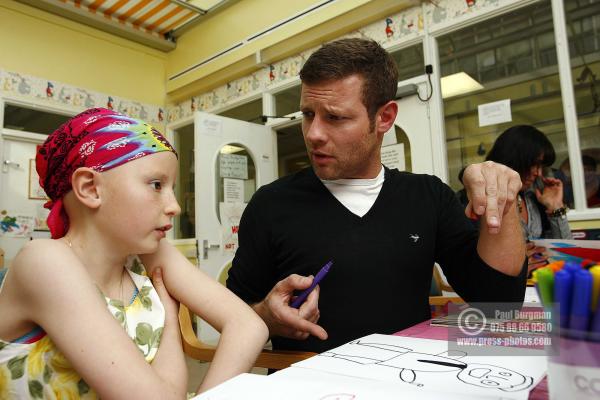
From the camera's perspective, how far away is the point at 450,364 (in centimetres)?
57

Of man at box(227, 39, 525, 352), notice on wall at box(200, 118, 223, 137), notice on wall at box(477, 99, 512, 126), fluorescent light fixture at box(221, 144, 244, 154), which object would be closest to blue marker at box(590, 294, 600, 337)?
man at box(227, 39, 525, 352)

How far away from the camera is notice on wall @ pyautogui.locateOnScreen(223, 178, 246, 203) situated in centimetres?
420

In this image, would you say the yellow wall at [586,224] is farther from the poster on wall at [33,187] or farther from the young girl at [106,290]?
the poster on wall at [33,187]

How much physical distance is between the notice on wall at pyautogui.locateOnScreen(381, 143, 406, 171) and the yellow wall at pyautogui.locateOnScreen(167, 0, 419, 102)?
1180mm

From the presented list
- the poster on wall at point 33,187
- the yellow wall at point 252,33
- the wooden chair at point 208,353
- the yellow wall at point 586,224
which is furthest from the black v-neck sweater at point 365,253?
the poster on wall at point 33,187

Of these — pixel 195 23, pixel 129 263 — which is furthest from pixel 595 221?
pixel 195 23

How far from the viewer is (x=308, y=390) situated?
44 centimetres

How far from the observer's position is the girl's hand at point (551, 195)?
7.98ft

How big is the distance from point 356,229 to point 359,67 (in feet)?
1.49

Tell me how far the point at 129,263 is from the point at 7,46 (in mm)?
4688

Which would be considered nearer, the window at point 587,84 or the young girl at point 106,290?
the young girl at point 106,290

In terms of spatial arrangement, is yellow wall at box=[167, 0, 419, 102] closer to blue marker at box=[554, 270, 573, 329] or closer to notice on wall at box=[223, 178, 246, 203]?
notice on wall at box=[223, 178, 246, 203]

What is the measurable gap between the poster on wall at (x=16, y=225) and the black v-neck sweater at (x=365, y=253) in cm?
394

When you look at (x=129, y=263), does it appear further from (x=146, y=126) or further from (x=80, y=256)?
(x=146, y=126)
